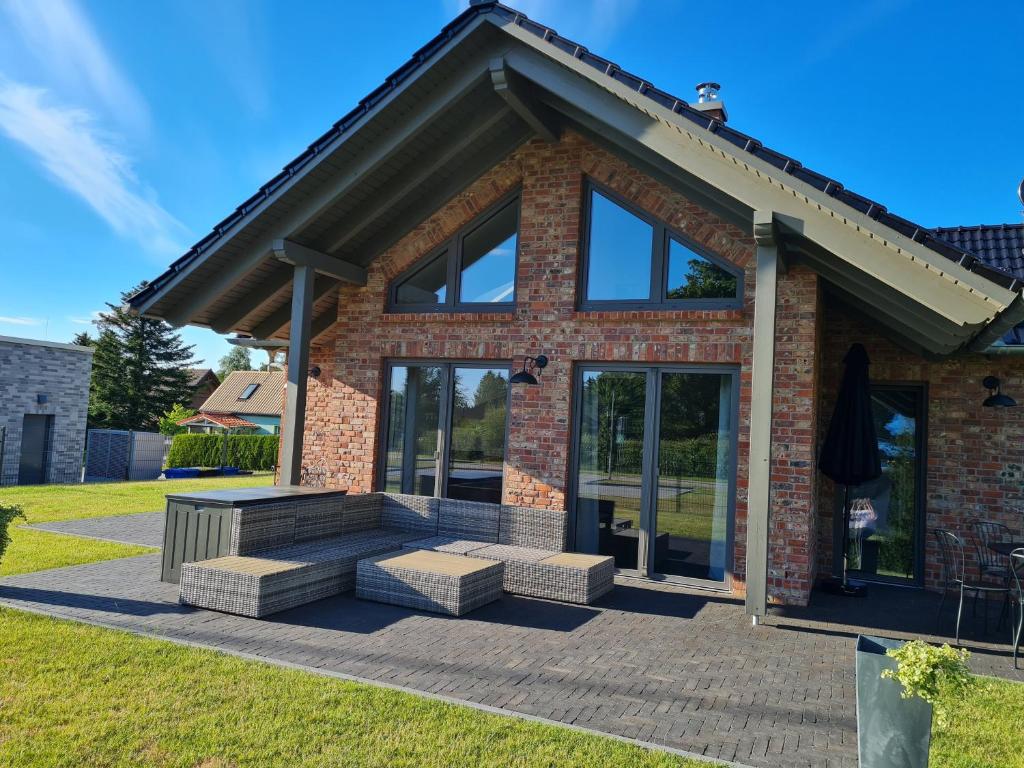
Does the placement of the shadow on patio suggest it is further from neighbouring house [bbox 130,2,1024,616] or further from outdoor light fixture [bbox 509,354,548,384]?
outdoor light fixture [bbox 509,354,548,384]

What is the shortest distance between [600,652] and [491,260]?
527 centimetres

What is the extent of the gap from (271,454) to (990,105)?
2460cm

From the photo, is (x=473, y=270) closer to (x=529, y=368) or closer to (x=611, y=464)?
(x=529, y=368)

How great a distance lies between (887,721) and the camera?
3168mm

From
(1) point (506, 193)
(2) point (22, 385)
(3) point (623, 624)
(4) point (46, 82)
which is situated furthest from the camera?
(2) point (22, 385)

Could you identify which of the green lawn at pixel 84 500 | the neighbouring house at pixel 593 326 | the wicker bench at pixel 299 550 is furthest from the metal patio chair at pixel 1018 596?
the green lawn at pixel 84 500

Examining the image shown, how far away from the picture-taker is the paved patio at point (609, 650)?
399 centimetres

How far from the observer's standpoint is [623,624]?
6055mm

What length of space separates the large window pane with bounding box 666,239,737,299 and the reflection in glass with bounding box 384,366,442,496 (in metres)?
3.24

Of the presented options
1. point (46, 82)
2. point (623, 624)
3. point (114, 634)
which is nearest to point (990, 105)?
point (623, 624)

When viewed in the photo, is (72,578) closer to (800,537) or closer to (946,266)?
(800,537)

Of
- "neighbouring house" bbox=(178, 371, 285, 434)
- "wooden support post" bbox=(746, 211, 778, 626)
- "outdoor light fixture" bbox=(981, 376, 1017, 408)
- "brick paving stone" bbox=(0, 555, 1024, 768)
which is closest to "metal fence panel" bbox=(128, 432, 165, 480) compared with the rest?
"neighbouring house" bbox=(178, 371, 285, 434)

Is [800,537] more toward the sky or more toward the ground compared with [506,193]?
more toward the ground

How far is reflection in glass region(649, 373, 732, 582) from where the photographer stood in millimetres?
7504
